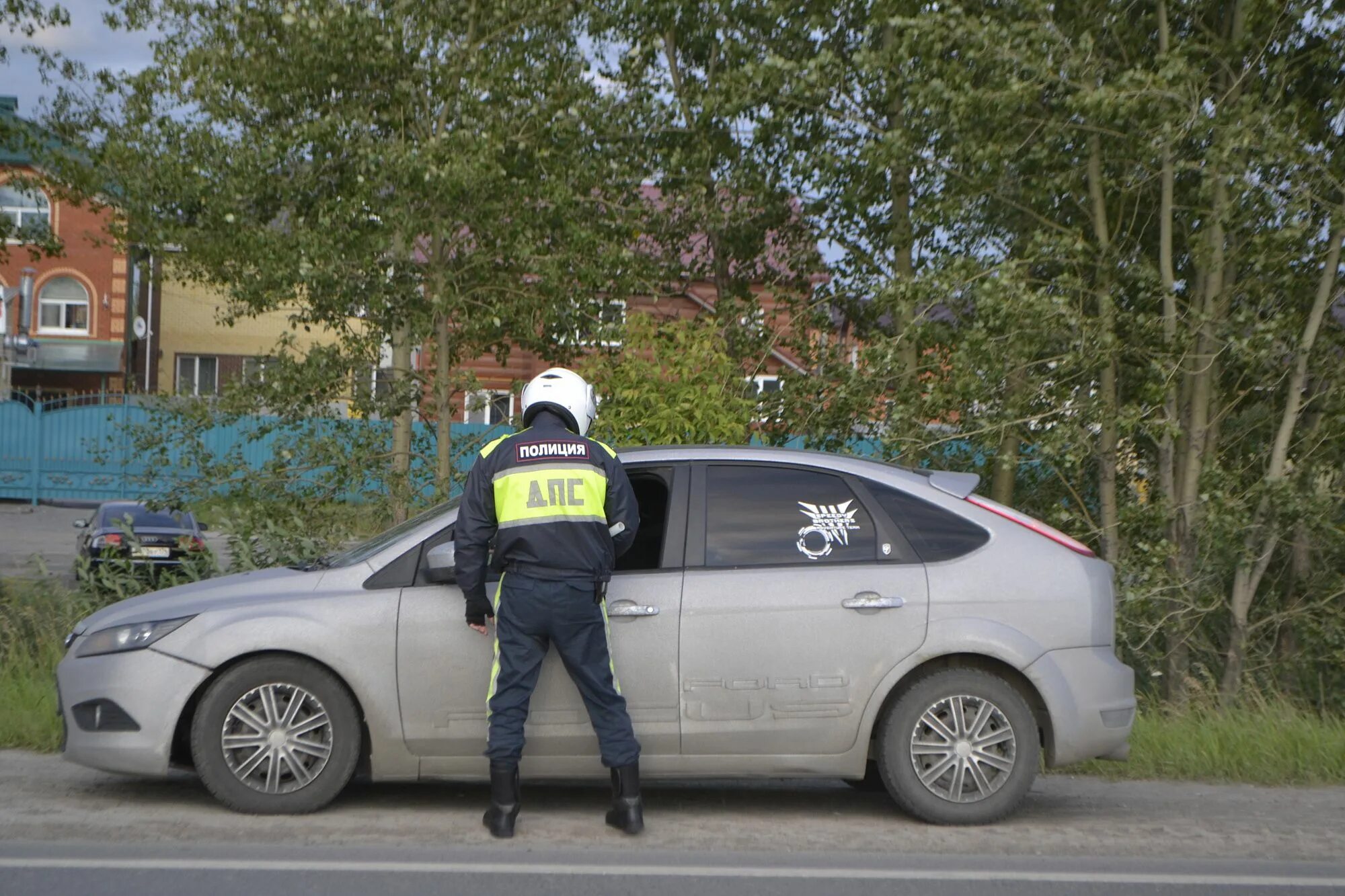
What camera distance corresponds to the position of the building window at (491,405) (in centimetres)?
1361

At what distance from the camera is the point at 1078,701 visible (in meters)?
6.04

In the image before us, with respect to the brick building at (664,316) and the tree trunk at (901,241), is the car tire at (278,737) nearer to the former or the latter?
the tree trunk at (901,241)

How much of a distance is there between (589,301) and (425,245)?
5.45 feet

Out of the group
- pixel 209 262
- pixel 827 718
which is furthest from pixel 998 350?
pixel 209 262

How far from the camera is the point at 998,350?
10594mm

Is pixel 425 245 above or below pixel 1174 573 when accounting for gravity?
above

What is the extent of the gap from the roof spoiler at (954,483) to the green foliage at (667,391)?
3.12 meters

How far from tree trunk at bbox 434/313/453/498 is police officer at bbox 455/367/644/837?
7.19 metres

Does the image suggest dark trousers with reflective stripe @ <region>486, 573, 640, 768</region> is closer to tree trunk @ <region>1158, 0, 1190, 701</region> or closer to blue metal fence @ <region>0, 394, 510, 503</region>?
tree trunk @ <region>1158, 0, 1190, 701</region>

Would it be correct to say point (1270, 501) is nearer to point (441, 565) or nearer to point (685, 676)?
point (685, 676)

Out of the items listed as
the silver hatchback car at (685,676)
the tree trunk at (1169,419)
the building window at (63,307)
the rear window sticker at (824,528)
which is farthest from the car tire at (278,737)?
the building window at (63,307)

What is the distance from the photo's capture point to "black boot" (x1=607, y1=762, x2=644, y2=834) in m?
5.78

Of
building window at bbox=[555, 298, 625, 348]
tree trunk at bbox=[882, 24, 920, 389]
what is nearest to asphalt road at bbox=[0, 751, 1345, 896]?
tree trunk at bbox=[882, 24, 920, 389]

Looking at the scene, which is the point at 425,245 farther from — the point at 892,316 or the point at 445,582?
the point at 445,582
